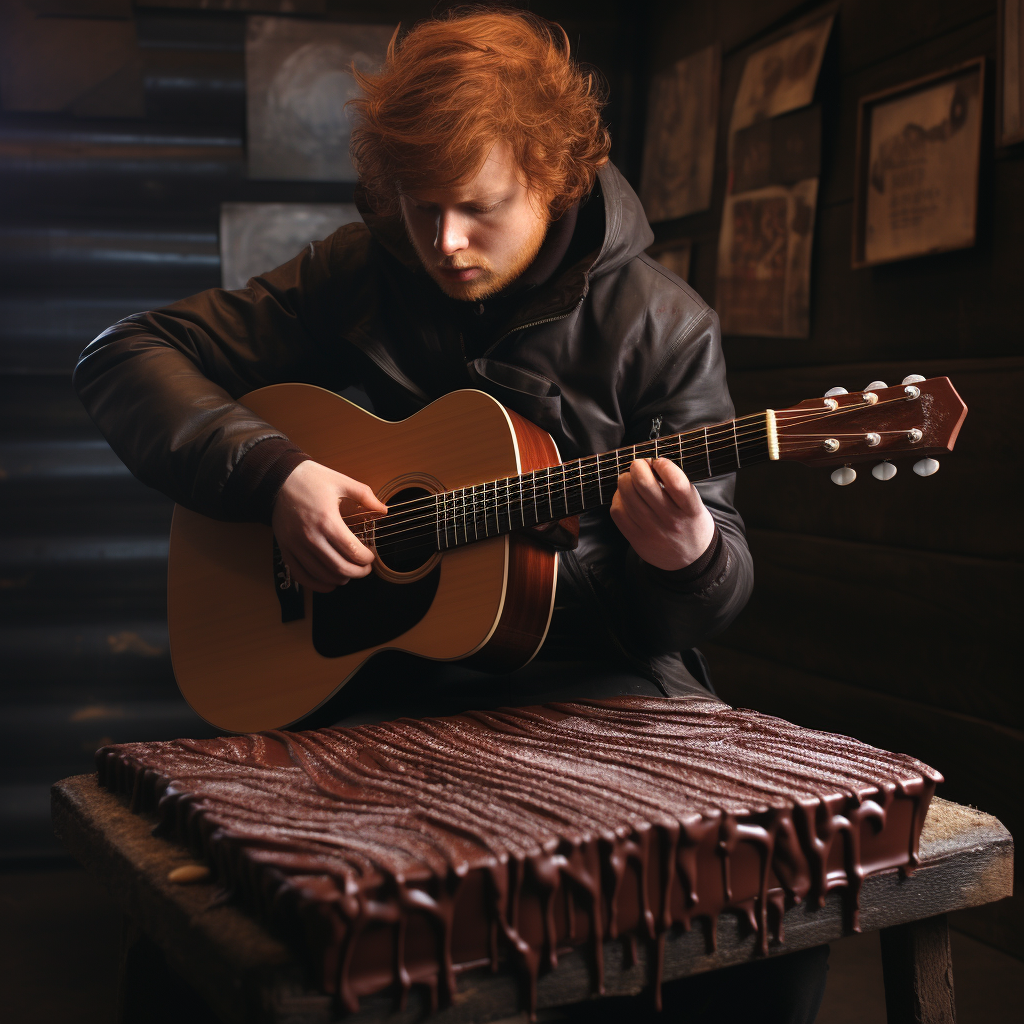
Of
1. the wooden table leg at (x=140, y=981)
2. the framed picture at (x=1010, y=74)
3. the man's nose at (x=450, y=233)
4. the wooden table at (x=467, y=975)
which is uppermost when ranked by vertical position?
the framed picture at (x=1010, y=74)

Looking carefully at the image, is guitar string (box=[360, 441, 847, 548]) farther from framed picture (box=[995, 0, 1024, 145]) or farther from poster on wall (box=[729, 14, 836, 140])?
poster on wall (box=[729, 14, 836, 140])

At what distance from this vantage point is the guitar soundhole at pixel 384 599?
1.35 meters

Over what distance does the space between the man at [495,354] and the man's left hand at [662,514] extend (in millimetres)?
27

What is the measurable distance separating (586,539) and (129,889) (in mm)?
813

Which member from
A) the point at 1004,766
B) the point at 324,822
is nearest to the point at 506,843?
the point at 324,822

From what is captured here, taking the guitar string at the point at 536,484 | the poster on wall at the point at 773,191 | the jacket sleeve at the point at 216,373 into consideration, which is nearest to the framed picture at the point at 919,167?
the poster on wall at the point at 773,191

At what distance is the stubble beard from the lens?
1439 millimetres

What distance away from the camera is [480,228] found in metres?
1.42

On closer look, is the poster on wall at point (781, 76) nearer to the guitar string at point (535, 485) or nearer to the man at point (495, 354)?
the man at point (495, 354)

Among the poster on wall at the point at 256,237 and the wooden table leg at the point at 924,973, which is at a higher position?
the poster on wall at the point at 256,237

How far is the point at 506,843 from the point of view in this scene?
0.78m

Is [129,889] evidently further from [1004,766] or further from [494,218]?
[1004,766]

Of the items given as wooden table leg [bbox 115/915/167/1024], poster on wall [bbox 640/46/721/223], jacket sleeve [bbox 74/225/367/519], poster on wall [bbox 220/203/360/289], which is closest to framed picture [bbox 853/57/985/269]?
poster on wall [bbox 640/46/721/223]

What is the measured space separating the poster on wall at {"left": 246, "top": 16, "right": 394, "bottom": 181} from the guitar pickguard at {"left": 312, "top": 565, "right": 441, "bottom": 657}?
1729 mm
